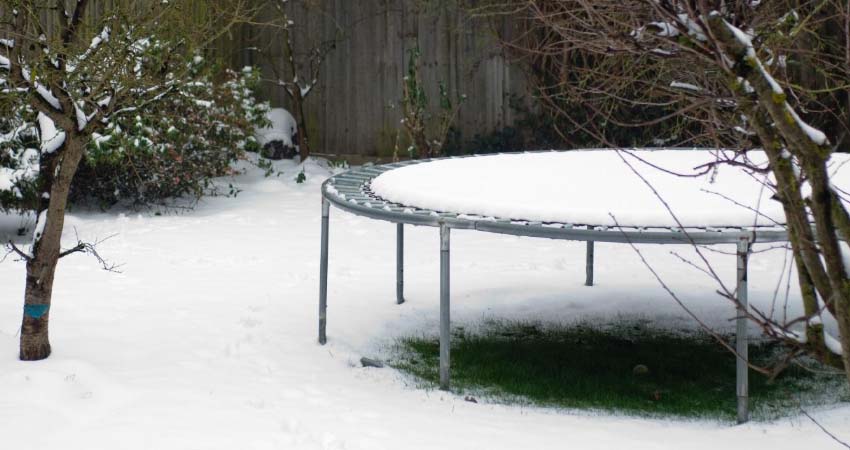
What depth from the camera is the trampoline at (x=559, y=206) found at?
419cm

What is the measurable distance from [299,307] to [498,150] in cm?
451

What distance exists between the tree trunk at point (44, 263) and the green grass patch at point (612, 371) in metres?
1.53

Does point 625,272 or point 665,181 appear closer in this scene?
point 665,181

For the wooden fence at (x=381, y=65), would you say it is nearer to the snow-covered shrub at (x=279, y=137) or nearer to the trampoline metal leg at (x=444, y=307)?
the snow-covered shrub at (x=279, y=137)

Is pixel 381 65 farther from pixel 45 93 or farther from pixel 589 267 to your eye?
pixel 45 93

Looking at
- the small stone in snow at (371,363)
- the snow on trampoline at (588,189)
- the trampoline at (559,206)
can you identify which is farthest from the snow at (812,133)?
the small stone in snow at (371,363)

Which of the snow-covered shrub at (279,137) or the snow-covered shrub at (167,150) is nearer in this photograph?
the snow-covered shrub at (167,150)

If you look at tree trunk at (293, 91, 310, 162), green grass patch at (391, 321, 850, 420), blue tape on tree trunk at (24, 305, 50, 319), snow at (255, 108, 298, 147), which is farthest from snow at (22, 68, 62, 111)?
tree trunk at (293, 91, 310, 162)

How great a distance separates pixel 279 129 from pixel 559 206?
6.93m

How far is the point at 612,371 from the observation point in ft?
17.0

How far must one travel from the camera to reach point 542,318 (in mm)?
6191

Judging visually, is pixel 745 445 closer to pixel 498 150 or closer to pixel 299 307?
→ pixel 299 307

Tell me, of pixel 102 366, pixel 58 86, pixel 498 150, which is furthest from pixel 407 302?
pixel 498 150

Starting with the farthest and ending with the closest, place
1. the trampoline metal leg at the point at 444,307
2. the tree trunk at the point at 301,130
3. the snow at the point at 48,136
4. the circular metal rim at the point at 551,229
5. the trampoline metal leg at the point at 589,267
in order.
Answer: the tree trunk at the point at 301,130, the trampoline metal leg at the point at 589,267, the snow at the point at 48,136, the trampoline metal leg at the point at 444,307, the circular metal rim at the point at 551,229
